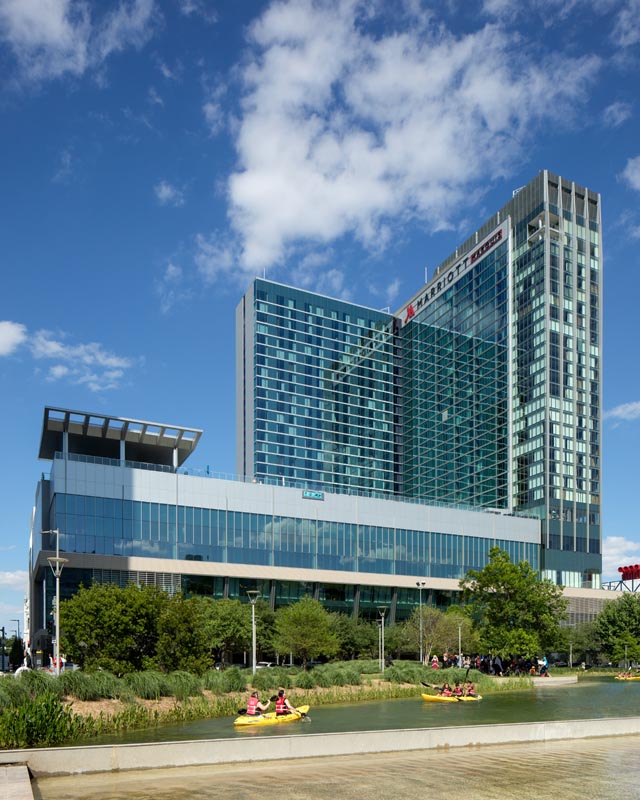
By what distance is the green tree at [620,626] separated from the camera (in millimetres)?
100812

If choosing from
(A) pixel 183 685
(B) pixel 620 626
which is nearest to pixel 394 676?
(A) pixel 183 685

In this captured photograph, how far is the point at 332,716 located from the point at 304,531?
205 ft

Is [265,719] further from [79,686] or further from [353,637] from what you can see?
[353,637]

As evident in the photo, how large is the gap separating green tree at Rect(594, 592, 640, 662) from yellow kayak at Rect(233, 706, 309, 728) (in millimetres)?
71894

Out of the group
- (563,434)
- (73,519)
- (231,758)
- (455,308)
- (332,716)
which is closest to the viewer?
(231,758)

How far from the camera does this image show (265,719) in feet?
124

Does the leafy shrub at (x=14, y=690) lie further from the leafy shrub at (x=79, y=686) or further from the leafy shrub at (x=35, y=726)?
the leafy shrub at (x=35, y=726)

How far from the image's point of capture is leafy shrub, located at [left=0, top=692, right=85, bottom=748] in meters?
27.5

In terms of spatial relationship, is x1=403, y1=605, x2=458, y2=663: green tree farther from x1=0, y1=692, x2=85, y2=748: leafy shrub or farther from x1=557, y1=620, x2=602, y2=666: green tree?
x1=0, y1=692, x2=85, y2=748: leafy shrub

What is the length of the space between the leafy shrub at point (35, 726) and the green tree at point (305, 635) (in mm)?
44596

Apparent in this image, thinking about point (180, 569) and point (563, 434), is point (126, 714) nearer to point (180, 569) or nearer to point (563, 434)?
point (180, 569)

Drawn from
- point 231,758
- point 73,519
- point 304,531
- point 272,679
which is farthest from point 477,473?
point 231,758

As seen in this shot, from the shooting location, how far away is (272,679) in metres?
50.9

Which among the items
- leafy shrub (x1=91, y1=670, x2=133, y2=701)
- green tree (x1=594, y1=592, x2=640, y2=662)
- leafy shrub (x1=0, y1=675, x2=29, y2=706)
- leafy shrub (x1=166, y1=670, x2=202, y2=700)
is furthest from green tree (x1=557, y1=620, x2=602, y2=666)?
leafy shrub (x1=0, y1=675, x2=29, y2=706)
